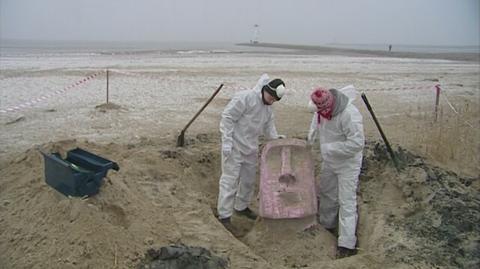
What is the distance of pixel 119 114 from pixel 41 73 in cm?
896

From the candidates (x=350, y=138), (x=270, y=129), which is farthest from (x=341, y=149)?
(x=270, y=129)

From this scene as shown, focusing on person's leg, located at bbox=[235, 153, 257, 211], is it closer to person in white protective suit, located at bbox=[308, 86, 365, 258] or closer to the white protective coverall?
the white protective coverall

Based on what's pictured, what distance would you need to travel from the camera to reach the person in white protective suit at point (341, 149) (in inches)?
173

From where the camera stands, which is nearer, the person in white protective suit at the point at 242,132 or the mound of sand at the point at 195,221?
the mound of sand at the point at 195,221

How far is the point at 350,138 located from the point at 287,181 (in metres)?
0.89

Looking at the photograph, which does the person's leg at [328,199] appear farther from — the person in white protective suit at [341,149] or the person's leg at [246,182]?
the person's leg at [246,182]

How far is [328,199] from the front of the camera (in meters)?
5.09

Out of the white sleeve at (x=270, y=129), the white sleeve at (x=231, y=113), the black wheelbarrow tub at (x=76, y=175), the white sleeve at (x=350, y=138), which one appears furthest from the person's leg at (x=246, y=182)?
the black wheelbarrow tub at (x=76, y=175)

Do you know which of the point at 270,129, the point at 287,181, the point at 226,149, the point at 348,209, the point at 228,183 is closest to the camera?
the point at 348,209

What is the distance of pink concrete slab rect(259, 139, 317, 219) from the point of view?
465 cm

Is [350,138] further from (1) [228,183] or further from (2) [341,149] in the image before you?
(1) [228,183]

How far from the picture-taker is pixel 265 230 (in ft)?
15.2

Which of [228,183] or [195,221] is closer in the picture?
[195,221]

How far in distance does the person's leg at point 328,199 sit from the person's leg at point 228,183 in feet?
3.11
